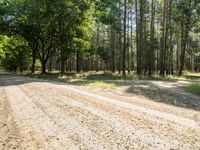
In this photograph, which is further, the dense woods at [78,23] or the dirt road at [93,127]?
the dense woods at [78,23]

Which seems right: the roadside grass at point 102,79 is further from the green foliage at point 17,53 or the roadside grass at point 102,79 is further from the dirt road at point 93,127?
the green foliage at point 17,53

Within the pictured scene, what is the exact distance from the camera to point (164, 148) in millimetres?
6859

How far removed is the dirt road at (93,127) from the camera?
23.7 feet

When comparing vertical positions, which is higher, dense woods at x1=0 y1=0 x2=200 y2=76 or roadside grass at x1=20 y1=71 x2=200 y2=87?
dense woods at x1=0 y1=0 x2=200 y2=76

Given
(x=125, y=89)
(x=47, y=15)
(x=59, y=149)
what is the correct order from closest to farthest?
(x=59, y=149) → (x=125, y=89) → (x=47, y=15)

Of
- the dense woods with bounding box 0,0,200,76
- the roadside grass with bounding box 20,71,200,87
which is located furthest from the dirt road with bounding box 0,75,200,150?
the dense woods with bounding box 0,0,200,76

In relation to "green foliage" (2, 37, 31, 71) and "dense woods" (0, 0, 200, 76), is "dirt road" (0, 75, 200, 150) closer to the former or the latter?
"dense woods" (0, 0, 200, 76)

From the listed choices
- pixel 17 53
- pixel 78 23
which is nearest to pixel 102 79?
pixel 78 23

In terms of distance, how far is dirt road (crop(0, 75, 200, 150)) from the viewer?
7215mm

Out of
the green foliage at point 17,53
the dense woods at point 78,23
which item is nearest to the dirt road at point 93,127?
the dense woods at point 78,23

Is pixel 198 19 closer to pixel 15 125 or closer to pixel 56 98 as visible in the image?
pixel 56 98

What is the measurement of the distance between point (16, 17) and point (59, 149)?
43286mm

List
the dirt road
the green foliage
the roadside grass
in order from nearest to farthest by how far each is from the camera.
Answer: the dirt road < the roadside grass < the green foliage

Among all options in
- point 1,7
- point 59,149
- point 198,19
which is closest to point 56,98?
point 59,149
